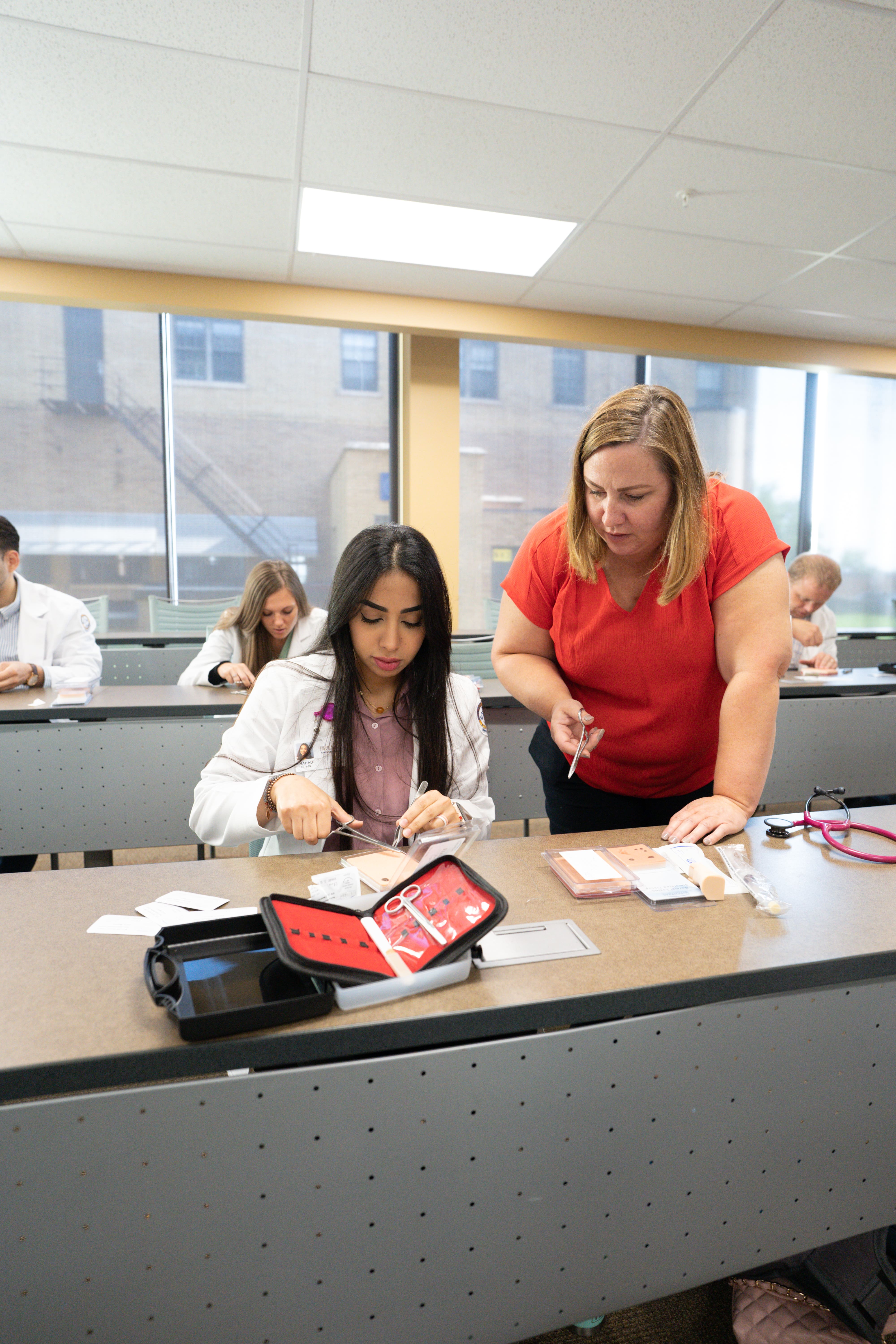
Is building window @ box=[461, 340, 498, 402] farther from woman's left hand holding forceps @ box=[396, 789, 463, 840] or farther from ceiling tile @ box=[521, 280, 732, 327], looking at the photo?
woman's left hand holding forceps @ box=[396, 789, 463, 840]

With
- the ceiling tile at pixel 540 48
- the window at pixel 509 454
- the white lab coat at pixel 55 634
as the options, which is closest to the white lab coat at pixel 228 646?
the white lab coat at pixel 55 634

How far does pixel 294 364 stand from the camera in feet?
17.5

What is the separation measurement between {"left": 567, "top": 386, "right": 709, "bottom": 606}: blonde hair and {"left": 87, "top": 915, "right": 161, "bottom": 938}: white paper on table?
A: 0.87 meters

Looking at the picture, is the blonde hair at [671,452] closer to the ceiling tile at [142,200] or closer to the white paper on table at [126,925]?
the white paper on table at [126,925]

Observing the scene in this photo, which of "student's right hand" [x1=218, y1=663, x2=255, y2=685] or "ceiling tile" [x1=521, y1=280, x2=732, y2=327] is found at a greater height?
"ceiling tile" [x1=521, y1=280, x2=732, y2=327]

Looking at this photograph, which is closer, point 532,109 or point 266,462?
point 532,109

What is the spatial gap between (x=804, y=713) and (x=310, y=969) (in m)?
2.42

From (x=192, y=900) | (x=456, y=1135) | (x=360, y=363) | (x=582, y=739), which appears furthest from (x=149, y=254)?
(x=456, y=1135)

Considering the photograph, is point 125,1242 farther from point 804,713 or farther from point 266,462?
point 266,462

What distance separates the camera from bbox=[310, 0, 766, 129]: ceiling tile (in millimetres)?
2074

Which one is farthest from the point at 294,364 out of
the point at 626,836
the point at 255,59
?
the point at 626,836

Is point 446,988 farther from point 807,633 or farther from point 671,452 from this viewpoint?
point 807,633

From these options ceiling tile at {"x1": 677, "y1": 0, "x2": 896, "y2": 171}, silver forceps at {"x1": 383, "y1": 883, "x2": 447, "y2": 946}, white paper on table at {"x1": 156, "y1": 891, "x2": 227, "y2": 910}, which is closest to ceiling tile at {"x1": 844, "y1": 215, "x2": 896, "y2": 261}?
ceiling tile at {"x1": 677, "y1": 0, "x2": 896, "y2": 171}

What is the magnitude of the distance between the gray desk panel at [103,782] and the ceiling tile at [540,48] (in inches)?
79.7
